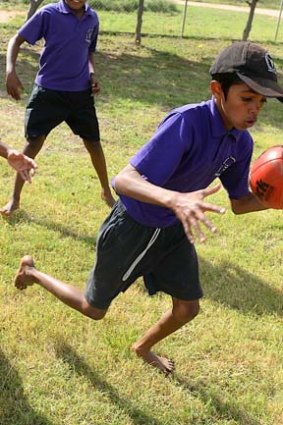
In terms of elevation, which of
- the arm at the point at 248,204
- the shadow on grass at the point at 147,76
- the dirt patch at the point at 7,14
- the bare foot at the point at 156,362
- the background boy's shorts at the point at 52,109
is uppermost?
the arm at the point at 248,204

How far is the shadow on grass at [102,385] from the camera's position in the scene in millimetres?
2660

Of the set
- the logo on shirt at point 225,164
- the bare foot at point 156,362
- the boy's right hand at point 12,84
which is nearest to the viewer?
the logo on shirt at point 225,164

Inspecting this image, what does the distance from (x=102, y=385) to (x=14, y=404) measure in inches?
16.8

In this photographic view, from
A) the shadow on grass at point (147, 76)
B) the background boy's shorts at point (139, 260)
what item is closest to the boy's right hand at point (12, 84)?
the background boy's shorts at point (139, 260)

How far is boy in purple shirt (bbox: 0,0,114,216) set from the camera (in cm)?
397

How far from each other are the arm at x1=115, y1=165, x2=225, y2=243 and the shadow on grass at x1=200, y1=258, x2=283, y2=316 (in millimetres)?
1811

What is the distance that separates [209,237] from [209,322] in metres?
1.14

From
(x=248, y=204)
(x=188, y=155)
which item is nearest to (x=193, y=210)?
(x=188, y=155)

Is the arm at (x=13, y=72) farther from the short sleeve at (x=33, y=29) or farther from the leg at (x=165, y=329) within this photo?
the leg at (x=165, y=329)

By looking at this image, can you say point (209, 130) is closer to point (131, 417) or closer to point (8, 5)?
point (131, 417)

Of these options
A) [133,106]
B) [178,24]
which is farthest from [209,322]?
[178,24]

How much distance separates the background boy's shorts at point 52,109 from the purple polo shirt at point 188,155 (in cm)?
189

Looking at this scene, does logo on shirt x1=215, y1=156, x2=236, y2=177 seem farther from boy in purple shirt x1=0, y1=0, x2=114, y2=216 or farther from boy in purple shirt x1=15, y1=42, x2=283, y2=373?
boy in purple shirt x1=0, y1=0, x2=114, y2=216

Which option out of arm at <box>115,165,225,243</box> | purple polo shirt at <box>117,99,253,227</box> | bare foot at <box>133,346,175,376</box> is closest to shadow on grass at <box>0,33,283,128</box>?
bare foot at <box>133,346,175,376</box>
